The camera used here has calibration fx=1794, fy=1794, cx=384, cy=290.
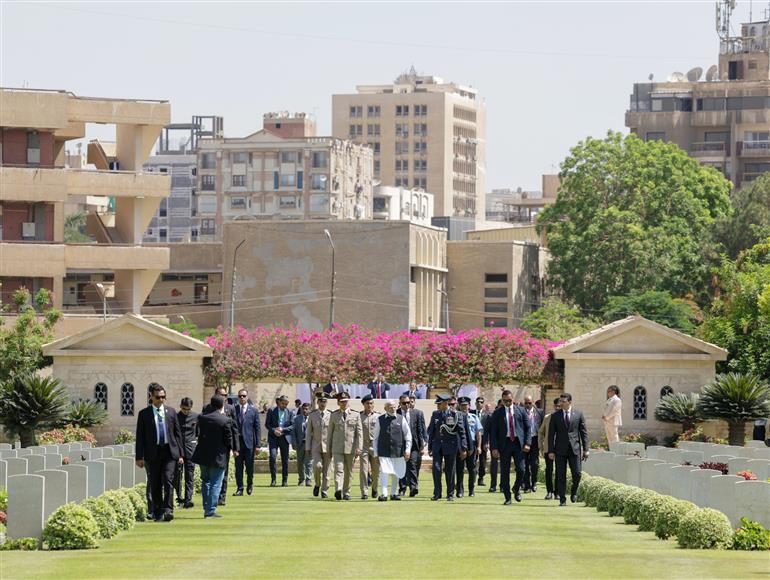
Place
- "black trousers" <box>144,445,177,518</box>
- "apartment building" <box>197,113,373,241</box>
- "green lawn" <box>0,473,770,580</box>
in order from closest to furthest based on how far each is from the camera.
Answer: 1. "green lawn" <box>0,473,770,580</box>
2. "black trousers" <box>144,445,177,518</box>
3. "apartment building" <box>197,113,373,241</box>

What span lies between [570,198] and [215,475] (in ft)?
266

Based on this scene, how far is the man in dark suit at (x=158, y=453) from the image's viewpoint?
83.3 feet

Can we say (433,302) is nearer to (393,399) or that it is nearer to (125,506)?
(393,399)

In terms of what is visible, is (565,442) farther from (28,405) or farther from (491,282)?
(491,282)

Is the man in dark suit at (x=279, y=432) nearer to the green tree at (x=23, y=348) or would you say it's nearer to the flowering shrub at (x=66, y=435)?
the flowering shrub at (x=66, y=435)

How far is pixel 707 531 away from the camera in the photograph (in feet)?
70.1

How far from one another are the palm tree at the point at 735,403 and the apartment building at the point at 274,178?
120 m

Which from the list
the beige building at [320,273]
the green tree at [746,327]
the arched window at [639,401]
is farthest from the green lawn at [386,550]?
the beige building at [320,273]

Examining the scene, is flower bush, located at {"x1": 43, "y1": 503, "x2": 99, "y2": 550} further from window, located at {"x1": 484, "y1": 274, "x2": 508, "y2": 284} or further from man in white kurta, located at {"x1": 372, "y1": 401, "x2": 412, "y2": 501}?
window, located at {"x1": 484, "y1": 274, "x2": 508, "y2": 284}

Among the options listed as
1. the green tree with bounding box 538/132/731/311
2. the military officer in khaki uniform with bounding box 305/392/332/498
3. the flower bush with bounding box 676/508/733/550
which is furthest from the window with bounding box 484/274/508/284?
the flower bush with bounding box 676/508/733/550

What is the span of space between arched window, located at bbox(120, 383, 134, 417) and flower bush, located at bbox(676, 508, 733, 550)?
30881 millimetres

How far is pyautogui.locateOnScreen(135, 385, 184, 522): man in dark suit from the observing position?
25375 mm

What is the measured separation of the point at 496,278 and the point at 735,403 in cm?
8600

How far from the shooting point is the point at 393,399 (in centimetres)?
5359
